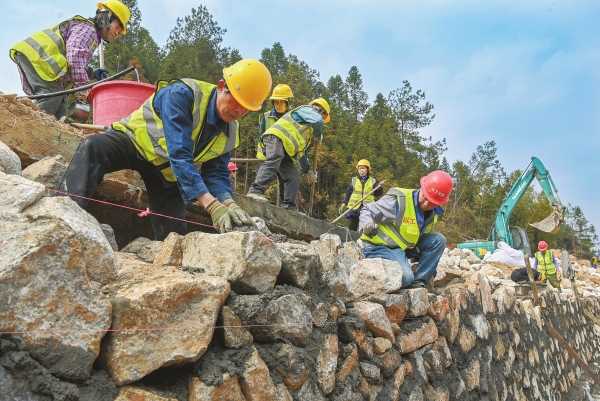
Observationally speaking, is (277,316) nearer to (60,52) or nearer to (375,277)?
(375,277)

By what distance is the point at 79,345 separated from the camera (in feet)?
4.05

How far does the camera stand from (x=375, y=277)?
9.70ft

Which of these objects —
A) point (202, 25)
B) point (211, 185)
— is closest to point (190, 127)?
point (211, 185)

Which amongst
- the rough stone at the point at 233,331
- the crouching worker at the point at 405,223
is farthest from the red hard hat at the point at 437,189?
the rough stone at the point at 233,331

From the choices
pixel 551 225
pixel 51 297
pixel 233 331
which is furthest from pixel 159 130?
pixel 551 225

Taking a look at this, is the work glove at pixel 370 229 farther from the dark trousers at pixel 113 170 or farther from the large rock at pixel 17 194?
the large rock at pixel 17 194

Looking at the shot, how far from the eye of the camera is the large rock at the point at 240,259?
1.78 meters

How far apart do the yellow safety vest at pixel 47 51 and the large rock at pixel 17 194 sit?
3327mm

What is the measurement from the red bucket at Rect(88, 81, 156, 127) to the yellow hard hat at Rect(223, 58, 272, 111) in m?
1.58

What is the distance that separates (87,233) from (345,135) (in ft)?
103

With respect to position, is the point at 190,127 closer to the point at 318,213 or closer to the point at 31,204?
the point at 31,204

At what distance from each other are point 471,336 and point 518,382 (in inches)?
59.5

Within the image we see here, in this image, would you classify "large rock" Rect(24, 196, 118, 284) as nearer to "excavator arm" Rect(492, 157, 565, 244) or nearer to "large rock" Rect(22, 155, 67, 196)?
"large rock" Rect(22, 155, 67, 196)

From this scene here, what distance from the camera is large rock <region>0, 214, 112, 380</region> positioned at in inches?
45.4
